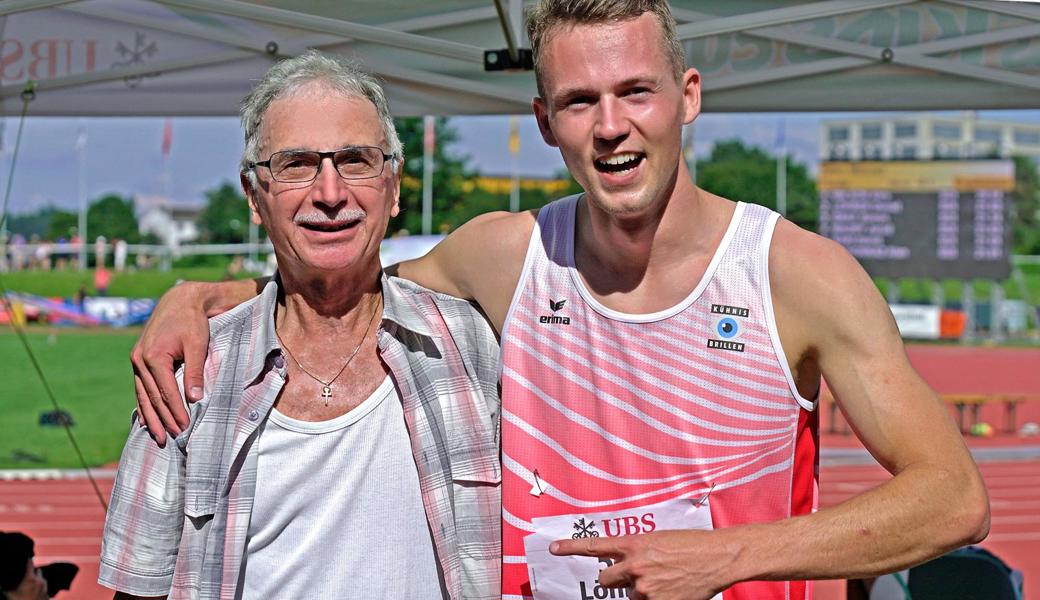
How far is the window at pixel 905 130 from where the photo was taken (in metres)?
77.1

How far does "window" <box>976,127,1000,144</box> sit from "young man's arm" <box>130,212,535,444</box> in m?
86.9

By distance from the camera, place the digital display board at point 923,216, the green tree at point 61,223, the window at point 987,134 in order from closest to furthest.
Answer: the digital display board at point 923,216, the green tree at point 61,223, the window at point 987,134

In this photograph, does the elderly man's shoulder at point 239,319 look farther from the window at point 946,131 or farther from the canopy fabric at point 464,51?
the window at point 946,131

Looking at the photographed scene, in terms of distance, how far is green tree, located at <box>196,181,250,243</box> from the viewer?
5534 centimetres

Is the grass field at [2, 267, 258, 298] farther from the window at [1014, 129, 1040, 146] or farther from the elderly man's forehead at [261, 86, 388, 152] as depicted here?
the window at [1014, 129, 1040, 146]

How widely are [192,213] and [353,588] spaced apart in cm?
8094

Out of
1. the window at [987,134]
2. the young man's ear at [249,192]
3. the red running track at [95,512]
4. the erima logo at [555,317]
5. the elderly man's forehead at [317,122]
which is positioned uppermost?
the window at [987,134]

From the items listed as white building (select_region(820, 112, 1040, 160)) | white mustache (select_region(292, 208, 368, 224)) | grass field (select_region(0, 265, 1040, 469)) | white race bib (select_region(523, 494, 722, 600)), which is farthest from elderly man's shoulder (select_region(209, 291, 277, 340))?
white building (select_region(820, 112, 1040, 160))

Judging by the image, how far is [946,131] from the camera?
75.9 metres

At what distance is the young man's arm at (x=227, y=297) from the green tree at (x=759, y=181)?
43.9 meters

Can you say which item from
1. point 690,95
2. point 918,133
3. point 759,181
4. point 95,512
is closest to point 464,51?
point 690,95

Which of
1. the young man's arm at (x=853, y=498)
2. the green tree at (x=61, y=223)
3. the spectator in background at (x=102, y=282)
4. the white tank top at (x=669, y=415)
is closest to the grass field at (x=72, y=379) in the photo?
the spectator in background at (x=102, y=282)

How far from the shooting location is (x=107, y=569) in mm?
1796

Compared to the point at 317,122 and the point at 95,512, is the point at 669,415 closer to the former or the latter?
the point at 317,122
